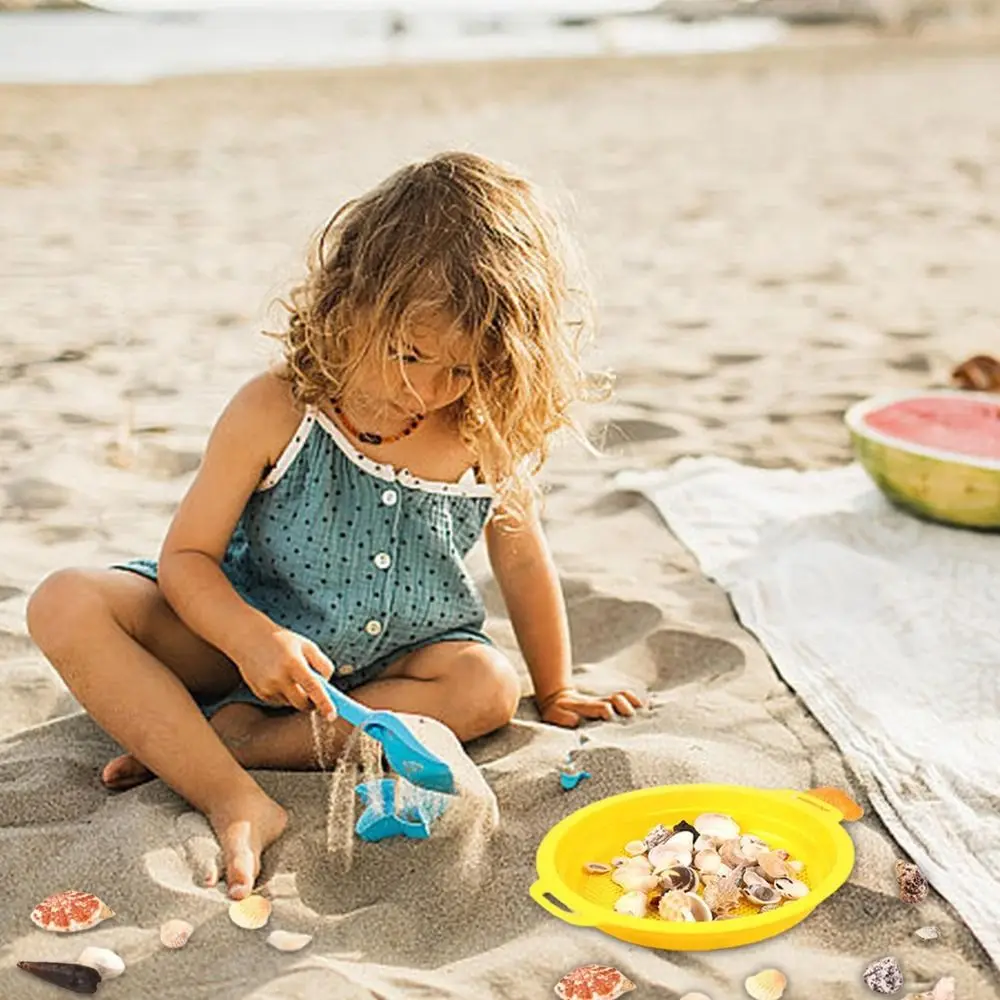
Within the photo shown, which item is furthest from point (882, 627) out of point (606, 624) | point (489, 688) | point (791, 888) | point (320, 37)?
point (320, 37)

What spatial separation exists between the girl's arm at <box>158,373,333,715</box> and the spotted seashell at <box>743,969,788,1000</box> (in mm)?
718

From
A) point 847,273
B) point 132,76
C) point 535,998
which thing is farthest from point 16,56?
point 535,998

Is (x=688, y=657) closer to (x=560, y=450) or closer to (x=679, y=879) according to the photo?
(x=679, y=879)

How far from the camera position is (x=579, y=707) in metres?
2.35

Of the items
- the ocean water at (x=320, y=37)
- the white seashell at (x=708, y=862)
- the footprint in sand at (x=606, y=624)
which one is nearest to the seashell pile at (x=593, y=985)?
the white seashell at (x=708, y=862)

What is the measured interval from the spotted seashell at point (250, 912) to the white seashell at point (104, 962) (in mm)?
Result: 141

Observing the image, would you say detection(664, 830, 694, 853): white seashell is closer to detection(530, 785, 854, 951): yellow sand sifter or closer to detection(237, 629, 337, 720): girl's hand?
detection(530, 785, 854, 951): yellow sand sifter

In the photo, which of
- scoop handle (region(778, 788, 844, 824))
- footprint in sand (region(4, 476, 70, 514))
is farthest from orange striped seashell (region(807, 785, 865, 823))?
footprint in sand (region(4, 476, 70, 514))

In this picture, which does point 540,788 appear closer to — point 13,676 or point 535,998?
point 535,998

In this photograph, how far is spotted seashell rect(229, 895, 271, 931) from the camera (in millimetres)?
1764

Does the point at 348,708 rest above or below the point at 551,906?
above

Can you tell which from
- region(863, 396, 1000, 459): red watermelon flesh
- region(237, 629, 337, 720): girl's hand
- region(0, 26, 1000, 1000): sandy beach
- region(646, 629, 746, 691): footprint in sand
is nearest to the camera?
region(0, 26, 1000, 1000): sandy beach

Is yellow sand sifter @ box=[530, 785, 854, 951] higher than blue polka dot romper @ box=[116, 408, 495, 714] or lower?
lower

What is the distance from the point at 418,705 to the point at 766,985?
730 millimetres
